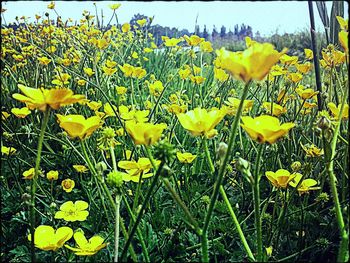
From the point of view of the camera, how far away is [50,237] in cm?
85

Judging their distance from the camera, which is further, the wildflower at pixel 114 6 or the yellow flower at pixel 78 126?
the wildflower at pixel 114 6

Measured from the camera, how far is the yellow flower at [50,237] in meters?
0.81

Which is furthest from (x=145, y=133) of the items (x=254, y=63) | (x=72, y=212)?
(x=72, y=212)

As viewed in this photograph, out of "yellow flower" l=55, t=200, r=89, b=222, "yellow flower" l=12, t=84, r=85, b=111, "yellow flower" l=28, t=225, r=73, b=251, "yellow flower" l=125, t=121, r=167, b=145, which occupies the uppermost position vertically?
"yellow flower" l=12, t=84, r=85, b=111

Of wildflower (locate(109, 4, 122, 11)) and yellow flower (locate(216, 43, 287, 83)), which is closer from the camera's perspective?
yellow flower (locate(216, 43, 287, 83))

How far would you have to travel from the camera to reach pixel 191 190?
1334 mm

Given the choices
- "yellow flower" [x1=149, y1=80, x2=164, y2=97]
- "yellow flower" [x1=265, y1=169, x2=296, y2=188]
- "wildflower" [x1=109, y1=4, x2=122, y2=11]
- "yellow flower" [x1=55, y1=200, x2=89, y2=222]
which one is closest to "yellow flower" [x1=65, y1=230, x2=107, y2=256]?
"yellow flower" [x1=55, y1=200, x2=89, y2=222]

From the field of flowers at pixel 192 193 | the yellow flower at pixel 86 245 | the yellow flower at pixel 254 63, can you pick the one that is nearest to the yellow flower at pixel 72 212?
the field of flowers at pixel 192 193

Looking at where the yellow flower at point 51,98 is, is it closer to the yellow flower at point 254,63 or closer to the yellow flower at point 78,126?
the yellow flower at point 78,126

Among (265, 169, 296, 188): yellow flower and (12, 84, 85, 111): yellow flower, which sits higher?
(12, 84, 85, 111): yellow flower

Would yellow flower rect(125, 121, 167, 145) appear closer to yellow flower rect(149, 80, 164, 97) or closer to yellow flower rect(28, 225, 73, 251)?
yellow flower rect(28, 225, 73, 251)

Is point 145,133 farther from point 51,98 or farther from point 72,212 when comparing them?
point 72,212

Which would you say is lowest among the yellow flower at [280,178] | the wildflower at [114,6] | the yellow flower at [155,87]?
the yellow flower at [280,178]

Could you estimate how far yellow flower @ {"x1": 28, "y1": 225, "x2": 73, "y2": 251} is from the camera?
0.81 meters
